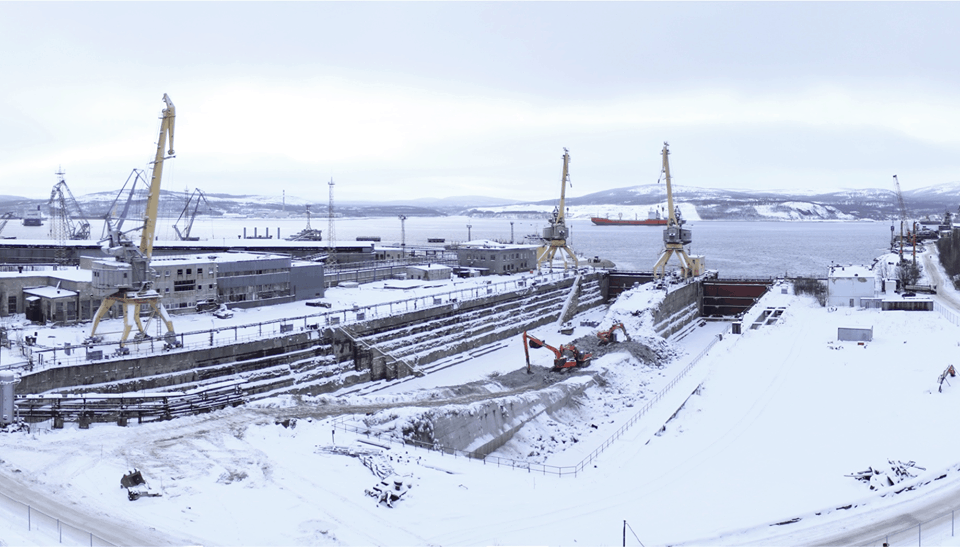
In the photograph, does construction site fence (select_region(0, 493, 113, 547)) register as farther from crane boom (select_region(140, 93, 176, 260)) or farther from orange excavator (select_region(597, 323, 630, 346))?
orange excavator (select_region(597, 323, 630, 346))

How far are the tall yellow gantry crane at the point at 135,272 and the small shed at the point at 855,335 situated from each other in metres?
34.6

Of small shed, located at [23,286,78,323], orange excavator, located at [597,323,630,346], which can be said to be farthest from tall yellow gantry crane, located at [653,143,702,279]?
small shed, located at [23,286,78,323]

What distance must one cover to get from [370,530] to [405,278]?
4626 centimetres

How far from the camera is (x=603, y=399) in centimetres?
3691

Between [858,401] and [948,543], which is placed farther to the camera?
[858,401]

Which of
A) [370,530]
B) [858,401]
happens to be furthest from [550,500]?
[858,401]

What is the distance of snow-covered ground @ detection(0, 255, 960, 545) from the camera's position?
53.6 feet

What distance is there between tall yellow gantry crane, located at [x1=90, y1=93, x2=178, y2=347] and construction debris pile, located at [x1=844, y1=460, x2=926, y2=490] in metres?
25.6

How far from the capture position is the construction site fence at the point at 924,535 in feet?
53.5

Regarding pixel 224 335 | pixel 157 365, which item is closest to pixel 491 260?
pixel 224 335

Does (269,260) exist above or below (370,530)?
above

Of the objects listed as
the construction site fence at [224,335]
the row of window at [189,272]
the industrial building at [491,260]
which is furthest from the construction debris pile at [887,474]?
the industrial building at [491,260]

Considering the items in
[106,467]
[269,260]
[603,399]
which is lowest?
[603,399]

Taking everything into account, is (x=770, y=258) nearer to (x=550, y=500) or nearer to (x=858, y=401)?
(x=858, y=401)
